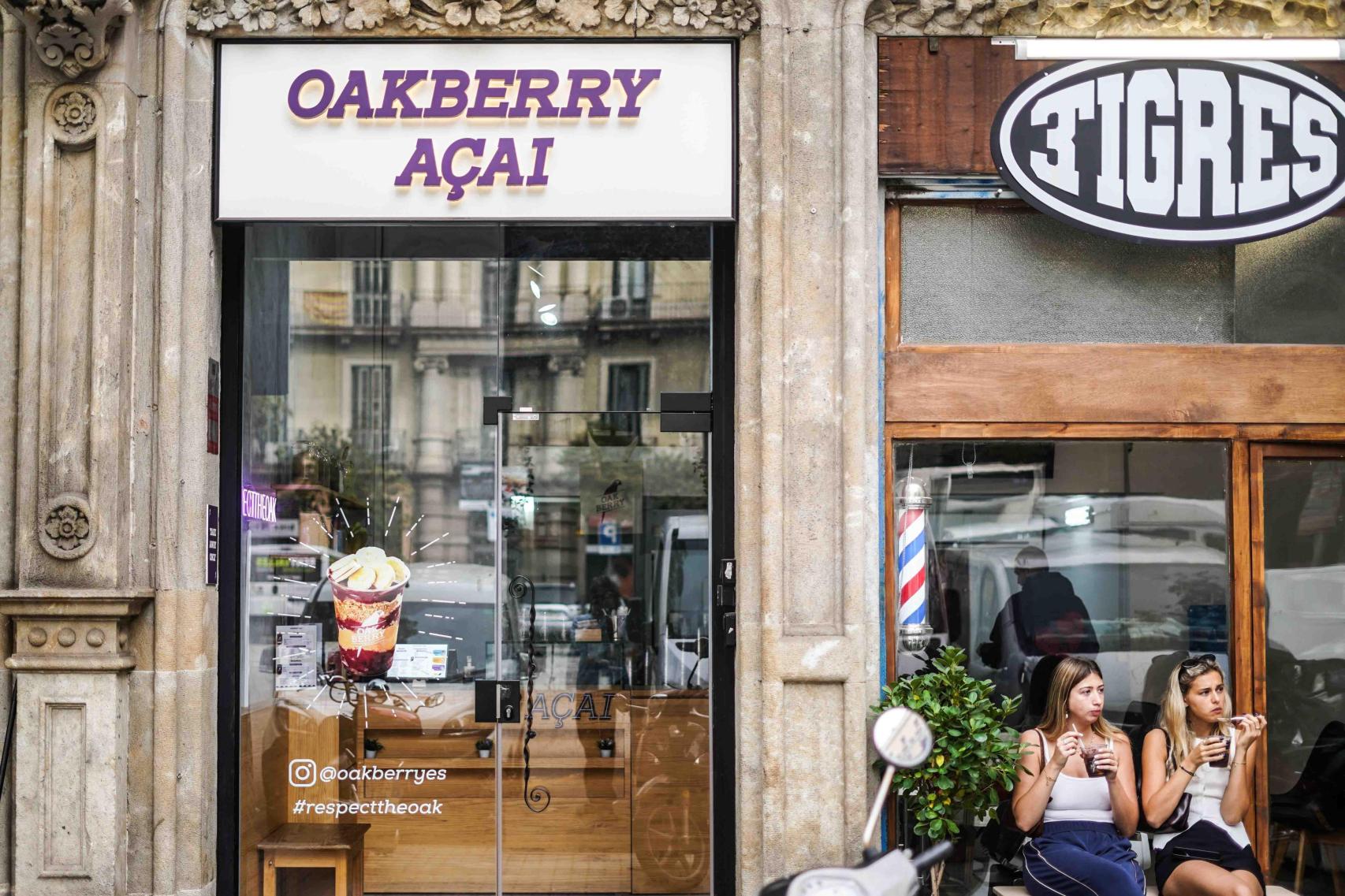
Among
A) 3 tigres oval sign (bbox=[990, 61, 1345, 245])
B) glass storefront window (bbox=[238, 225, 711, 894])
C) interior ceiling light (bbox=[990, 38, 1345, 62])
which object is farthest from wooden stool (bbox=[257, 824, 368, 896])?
interior ceiling light (bbox=[990, 38, 1345, 62])

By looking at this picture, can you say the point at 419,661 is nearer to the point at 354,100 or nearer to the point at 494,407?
the point at 494,407

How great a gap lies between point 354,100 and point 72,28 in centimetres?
139

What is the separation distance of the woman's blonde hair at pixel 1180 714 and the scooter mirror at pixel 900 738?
9.84 ft

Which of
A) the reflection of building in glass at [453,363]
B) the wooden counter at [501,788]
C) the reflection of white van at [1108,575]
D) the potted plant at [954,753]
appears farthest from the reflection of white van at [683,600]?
the reflection of white van at [1108,575]

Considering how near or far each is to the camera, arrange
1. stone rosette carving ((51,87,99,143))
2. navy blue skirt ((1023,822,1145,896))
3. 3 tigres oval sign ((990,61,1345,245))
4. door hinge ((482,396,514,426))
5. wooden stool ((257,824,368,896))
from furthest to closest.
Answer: door hinge ((482,396,514,426)) < wooden stool ((257,824,368,896)) < 3 tigres oval sign ((990,61,1345,245)) < stone rosette carving ((51,87,99,143)) < navy blue skirt ((1023,822,1145,896))

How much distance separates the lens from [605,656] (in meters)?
7.09

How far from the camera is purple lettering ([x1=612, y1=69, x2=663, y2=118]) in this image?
682 cm

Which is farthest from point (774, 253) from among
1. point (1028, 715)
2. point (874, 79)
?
point (1028, 715)

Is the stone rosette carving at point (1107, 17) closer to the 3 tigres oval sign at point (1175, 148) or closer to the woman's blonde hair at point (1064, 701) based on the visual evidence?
the 3 tigres oval sign at point (1175, 148)

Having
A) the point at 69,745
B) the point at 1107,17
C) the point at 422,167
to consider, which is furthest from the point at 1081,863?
the point at 69,745

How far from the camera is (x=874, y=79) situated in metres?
6.82

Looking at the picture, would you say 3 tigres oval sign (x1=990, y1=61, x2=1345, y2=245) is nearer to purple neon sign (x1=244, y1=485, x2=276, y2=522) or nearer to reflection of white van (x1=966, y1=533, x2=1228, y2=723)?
reflection of white van (x1=966, y1=533, x2=1228, y2=723)

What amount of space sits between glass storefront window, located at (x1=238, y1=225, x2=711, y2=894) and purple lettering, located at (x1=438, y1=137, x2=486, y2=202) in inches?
13.9

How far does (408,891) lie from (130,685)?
1825 mm
